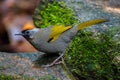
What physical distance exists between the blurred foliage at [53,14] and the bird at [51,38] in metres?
1.03

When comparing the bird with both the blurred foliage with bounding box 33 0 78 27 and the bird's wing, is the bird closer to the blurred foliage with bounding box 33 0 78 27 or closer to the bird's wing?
the bird's wing

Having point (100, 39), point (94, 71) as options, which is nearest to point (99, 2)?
point (100, 39)

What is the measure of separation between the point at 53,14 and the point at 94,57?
1.21 metres

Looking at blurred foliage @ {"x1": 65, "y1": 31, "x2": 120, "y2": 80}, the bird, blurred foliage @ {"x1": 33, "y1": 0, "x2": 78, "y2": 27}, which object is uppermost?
the bird

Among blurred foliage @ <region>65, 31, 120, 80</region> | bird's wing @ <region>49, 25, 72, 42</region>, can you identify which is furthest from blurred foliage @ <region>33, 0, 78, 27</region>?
bird's wing @ <region>49, 25, 72, 42</region>

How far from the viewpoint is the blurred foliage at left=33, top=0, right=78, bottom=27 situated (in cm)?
589

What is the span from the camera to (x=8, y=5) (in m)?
6.78

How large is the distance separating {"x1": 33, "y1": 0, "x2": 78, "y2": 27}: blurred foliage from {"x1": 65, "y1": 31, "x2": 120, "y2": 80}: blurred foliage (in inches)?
20.3

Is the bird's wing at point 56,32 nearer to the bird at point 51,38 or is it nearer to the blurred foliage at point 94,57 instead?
the bird at point 51,38

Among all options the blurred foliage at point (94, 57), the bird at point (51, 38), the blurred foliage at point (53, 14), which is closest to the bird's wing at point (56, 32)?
the bird at point (51, 38)

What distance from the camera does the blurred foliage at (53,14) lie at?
232 inches

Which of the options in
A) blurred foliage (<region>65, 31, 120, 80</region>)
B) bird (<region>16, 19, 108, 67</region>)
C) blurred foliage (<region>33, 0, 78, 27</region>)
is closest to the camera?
bird (<region>16, 19, 108, 67</region>)

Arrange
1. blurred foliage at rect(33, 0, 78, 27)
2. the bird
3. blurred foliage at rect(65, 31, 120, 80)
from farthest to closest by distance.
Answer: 1. blurred foliage at rect(33, 0, 78, 27)
2. blurred foliage at rect(65, 31, 120, 80)
3. the bird

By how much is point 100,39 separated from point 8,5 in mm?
2064
